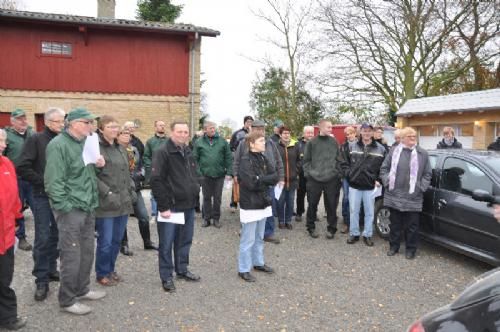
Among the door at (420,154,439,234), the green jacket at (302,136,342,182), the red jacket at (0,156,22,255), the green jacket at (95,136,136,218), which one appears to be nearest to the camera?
the red jacket at (0,156,22,255)

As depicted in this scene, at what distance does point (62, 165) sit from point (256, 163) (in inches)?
88.4

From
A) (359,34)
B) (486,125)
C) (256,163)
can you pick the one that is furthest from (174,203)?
(359,34)

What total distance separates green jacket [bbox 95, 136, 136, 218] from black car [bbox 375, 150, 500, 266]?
13.7ft

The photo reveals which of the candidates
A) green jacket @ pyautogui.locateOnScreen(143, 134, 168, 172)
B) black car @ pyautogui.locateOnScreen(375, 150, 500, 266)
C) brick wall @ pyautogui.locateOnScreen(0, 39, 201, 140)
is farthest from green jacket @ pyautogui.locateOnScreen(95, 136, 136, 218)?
brick wall @ pyautogui.locateOnScreen(0, 39, 201, 140)

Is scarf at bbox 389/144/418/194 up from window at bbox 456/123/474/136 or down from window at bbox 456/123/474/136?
down

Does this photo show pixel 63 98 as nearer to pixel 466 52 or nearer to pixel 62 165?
pixel 62 165

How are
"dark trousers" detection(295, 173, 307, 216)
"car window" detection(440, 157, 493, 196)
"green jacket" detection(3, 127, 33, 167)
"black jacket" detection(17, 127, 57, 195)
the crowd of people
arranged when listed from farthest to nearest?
"dark trousers" detection(295, 173, 307, 216), "green jacket" detection(3, 127, 33, 167), "car window" detection(440, 157, 493, 196), "black jacket" detection(17, 127, 57, 195), the crowd of people

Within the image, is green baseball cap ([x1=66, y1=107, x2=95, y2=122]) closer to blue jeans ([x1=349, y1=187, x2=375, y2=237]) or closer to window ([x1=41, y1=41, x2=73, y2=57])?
blue jeans ([x1=349, y1=187, x2=375, y2=237])

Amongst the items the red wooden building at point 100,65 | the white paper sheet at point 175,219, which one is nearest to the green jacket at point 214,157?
the white paper sheet at point 175,219

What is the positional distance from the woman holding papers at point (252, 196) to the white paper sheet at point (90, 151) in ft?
5.59

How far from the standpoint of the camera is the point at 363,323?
4.09 m

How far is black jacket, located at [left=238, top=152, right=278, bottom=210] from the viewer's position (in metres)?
5.04

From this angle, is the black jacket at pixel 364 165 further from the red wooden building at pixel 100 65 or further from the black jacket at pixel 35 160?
the red wooden building at pixel 100 65

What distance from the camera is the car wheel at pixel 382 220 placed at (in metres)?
7.09
